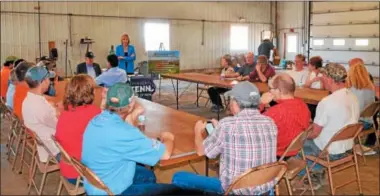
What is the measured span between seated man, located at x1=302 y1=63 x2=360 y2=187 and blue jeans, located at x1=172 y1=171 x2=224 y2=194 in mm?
1122

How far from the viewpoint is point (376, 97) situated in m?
4.44

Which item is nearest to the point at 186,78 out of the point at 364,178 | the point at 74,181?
the point at 364,178

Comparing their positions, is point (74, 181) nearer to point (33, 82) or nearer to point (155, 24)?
point (33, 82)

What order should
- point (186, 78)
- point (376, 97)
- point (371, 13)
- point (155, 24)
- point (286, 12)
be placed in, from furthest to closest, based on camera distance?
point (286, 12) → point (155, 24) → point (371, 13) → point (186, 78) → point (376, 97)

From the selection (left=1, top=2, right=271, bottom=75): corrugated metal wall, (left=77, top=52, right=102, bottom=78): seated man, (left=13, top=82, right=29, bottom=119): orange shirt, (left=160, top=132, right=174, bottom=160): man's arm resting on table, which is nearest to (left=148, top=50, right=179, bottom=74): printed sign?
(left=1, top=2, right=271, bottom=75): corrugated metal wall

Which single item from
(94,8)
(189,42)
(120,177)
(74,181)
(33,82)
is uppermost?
(94,8)

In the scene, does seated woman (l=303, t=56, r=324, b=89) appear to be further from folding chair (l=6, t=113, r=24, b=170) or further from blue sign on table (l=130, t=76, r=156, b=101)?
folding chair (l=6, t=113, r=24, b=170)

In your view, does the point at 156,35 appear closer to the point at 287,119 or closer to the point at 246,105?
the point at 287,119

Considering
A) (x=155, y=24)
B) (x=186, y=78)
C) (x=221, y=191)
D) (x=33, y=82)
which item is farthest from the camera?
(x=155, y=24)

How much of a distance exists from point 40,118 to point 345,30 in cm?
1210

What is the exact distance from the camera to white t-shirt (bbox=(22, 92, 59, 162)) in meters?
Result: 2.96

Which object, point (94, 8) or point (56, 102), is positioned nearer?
point (56, 102)

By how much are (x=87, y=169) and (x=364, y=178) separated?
2.98 m

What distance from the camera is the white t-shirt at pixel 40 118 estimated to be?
2.96 m
